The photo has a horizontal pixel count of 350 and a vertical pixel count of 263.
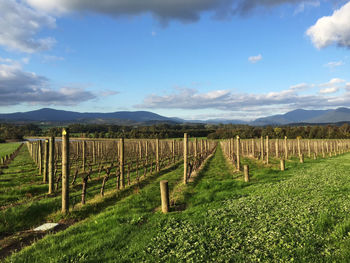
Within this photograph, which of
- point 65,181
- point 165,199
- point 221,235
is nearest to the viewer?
point 221,235

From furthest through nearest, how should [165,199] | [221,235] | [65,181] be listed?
[65,181] < [165,199] < [221,235]

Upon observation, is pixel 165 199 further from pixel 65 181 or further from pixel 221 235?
pixel 65 181

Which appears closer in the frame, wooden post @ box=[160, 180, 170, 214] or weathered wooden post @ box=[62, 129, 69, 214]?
wooden post @ box=[160, 180, 170, 214]

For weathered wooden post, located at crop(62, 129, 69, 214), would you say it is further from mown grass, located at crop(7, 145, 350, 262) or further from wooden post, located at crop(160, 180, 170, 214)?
wooden post, located at crop(160, 180, 170, 214)

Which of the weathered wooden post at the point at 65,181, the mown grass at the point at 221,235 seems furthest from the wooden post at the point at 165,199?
the weathered wooden post at the point at 65,181

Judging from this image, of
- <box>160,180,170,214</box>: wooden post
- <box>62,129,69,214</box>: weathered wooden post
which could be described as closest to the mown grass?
<box>160,180,170,214</box>: wooden post

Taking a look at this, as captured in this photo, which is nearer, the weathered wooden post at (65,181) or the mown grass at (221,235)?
the mown grass at (221,235)

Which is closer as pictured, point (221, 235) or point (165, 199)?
point (221, 235)

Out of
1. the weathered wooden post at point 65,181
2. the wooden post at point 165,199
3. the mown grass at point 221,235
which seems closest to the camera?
the mown grass at point 221,235

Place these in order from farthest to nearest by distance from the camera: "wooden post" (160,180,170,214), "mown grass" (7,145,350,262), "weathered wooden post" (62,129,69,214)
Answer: "weathered wooden post" (62,129,69,214) < "wooden post" (160,180,170,214) < "mown grass" (7,145,350,262)

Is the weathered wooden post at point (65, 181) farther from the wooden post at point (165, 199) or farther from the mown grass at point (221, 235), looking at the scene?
the wooden post at point (165, 199)

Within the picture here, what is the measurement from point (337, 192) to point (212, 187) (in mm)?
6040

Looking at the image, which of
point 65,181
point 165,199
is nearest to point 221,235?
point 165,199

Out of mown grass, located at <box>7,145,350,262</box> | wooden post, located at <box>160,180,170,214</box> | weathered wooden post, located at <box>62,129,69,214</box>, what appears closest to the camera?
mown grass, located at <box>7,145,350,262</box>
